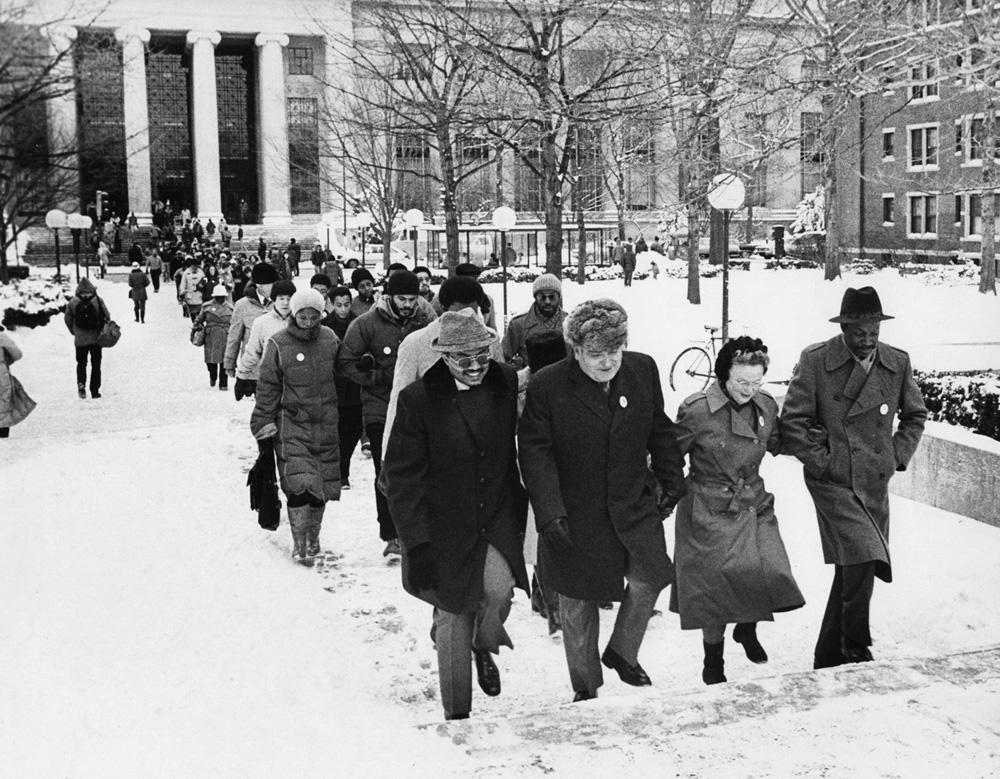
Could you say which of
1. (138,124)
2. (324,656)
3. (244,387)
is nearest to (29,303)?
(244,387)

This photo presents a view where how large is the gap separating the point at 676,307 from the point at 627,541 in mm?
29558

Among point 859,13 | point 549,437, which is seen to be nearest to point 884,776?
point 549,437

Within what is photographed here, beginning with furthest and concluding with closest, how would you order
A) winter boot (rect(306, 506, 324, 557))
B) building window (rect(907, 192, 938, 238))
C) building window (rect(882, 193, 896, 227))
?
1. building window (rect(882, 193, 896, 227))
2. building window (rect(907, 192, 938, 238))
3. winter boot (rect(306, 506, 324, 557))

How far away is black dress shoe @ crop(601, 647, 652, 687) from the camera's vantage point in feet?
19.4

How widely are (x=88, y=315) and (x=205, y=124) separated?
216 feet

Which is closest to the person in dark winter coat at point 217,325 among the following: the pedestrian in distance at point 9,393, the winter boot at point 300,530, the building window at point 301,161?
the pedestrian in distance at point 9,393

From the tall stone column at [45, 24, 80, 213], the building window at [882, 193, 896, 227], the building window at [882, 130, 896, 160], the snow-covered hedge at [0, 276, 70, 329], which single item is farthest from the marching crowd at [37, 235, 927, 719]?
the building window at [882, 193, 896, 227]

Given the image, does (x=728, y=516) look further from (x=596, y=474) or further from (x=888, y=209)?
(x=888, y=209)

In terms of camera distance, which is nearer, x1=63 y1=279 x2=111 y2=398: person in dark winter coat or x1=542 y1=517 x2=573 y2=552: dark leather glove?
x1=542 y1=517 x2=573 y2=552: dark leather glove

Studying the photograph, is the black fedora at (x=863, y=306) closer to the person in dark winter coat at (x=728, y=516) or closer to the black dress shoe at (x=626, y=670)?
the person in dark winter coat at (x=728, y=516)

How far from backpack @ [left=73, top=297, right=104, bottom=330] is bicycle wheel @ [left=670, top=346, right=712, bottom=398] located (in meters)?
7.72

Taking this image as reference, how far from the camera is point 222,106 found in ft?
297

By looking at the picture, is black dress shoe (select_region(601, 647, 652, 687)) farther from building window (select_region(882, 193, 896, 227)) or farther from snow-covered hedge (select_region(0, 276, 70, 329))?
building window (select_region(882, 193, 896, 227))

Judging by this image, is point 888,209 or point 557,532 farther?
point 888,209
